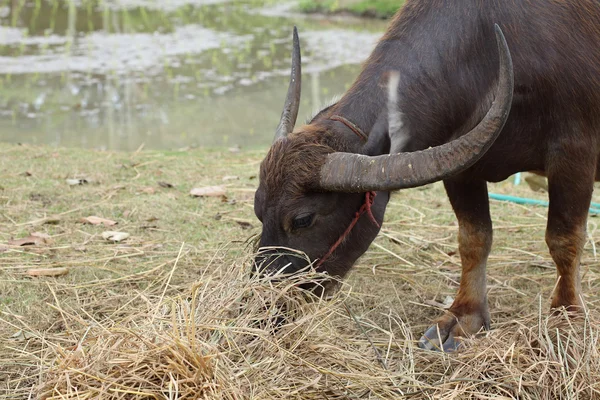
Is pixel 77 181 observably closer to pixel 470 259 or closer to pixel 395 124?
pixel 470 259

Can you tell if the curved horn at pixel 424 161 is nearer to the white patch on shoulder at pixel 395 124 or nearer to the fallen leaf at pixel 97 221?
the white patch on shoulder at pixel 395 124

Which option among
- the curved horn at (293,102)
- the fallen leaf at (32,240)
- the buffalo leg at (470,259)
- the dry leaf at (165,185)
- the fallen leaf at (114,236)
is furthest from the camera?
the dry leaf at (165,185)

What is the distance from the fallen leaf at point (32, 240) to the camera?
3834mm

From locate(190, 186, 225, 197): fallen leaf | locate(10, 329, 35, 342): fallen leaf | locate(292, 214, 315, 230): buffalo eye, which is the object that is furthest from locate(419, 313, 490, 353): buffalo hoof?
locate(190, 186, 225, 197): fallen leaf

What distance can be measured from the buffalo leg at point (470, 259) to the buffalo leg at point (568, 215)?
0.35 metres

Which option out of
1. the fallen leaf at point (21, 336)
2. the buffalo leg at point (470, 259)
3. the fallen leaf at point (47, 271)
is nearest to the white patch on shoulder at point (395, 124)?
the buffalo leg at point (470, 259)

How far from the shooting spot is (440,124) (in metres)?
2.82

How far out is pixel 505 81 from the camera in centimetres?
230

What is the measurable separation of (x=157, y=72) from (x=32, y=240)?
6.38 m

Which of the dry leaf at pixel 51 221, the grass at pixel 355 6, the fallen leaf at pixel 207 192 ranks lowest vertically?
the dry leaf at pixel 51 221

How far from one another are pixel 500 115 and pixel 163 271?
192 cm

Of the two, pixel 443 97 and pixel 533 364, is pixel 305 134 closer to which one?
pixel 443 97

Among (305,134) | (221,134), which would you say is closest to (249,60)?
(221,134)

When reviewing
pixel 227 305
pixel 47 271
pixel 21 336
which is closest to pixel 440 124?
pixel 227 305
